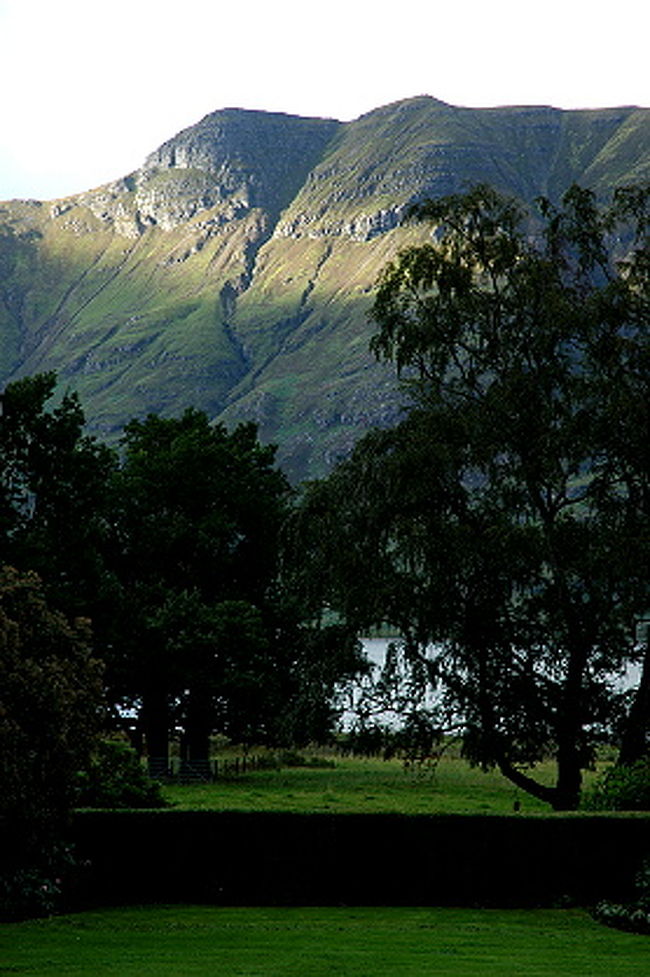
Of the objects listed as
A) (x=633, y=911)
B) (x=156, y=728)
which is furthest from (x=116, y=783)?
(x=156, y=728)

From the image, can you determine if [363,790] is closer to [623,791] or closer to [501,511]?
[501,511]

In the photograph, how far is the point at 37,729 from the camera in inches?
1079

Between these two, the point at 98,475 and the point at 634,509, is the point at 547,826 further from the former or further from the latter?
the point at 98,475

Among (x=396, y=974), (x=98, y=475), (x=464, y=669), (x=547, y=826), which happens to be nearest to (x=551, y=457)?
(x=464, y=669)

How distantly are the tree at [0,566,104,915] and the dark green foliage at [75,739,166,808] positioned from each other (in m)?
3.19

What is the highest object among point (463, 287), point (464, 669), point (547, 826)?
point (463, 287)

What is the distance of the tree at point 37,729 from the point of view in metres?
27.0

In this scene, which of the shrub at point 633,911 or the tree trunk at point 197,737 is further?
the tree trunk at point 197,737

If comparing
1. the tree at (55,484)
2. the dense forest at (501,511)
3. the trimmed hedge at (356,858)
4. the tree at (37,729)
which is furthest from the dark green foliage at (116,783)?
the tree at (55,484)

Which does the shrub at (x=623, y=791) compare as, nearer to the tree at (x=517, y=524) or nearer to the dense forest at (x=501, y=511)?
the dense forest at (x=501, y=511)

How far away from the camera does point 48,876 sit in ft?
102

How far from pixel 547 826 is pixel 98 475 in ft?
106

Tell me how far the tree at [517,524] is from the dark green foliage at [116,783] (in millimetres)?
8837

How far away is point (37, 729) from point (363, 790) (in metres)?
35.5
